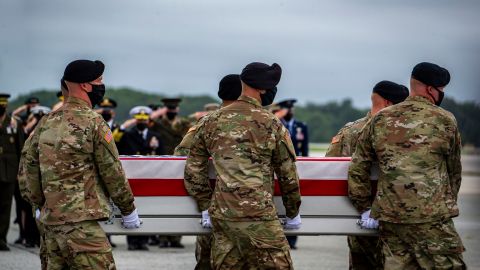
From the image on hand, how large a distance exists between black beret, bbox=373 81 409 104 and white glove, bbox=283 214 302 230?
4.94ft

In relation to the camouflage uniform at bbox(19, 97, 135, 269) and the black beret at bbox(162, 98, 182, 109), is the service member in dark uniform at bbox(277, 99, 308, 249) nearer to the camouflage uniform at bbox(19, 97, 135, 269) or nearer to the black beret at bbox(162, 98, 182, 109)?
the black beret at bbox(162, 98, 182, 109)

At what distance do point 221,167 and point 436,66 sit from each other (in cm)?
168

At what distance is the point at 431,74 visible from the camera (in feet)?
25.2

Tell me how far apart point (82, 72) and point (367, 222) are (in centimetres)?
226

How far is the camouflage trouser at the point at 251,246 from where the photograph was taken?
23.9 feet

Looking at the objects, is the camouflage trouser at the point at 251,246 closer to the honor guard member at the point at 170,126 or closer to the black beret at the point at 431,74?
the black beret at the point at 431,74

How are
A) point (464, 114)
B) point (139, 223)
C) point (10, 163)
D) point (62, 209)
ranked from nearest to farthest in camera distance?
point (62, 209), point (139, 223), point (10, 163), point (464, 114)

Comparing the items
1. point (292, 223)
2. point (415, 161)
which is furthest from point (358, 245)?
point (415, 161)

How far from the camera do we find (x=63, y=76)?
301 inches

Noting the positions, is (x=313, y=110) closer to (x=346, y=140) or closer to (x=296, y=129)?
(x=296, y=129)

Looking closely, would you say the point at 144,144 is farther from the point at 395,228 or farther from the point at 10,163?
the point at 395,228

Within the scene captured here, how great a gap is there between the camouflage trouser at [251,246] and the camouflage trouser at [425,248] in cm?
78

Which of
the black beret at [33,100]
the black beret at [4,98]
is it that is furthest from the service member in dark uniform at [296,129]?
the black beret at [4,98]

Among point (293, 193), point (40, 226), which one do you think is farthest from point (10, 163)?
point (293, 193)
